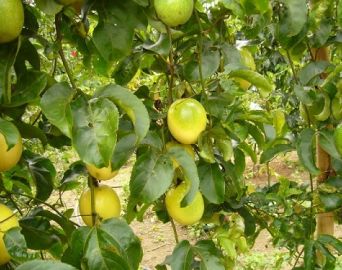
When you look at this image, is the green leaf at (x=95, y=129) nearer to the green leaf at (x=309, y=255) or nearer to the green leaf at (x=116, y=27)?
the green leaf at (x=116, y=27)

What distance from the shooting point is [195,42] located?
1123 mm

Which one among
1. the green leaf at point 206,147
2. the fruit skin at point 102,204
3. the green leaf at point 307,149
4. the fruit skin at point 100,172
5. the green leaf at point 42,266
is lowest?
the green leaf at point 307,149

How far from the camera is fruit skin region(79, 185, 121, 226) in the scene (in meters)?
0.91

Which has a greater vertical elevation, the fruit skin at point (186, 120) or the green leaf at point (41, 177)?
the fruit skin at point (186, 120)

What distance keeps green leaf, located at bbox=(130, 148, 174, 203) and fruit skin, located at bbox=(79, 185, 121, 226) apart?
108mm

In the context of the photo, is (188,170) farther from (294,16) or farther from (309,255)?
(309,255)

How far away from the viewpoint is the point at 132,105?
0.73m

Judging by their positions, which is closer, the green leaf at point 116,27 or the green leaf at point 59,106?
the green leaf at point 59,106

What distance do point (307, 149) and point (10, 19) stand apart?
0.80 meters

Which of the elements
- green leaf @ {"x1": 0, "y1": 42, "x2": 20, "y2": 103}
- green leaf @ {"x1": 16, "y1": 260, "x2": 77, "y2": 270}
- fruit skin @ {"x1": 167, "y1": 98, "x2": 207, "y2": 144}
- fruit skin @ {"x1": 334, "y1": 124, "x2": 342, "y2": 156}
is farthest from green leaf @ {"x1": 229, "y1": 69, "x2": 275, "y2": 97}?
green leaf @ {"x1": 16, "y1": 260, "x2": 77, "y2": 270}

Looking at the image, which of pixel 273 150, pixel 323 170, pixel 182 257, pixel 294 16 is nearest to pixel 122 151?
pixel 182 257

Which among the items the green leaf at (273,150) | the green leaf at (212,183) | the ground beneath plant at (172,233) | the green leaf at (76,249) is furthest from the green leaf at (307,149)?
the ground beneath plant at (172,233)

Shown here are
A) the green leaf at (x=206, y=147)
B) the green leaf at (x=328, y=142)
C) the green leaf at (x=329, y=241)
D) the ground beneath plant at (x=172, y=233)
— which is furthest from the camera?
the ground beneath plant at (x=172, y=233)

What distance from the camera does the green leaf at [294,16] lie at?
973mm
